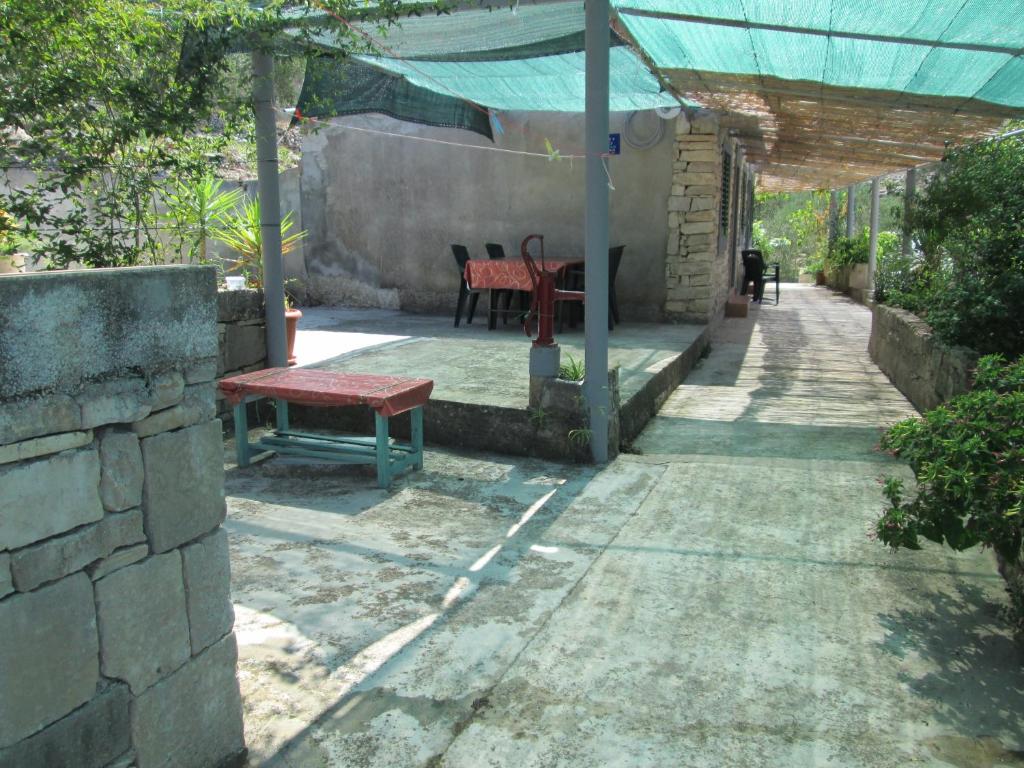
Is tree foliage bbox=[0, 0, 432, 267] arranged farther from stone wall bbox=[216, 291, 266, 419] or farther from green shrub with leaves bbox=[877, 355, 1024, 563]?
green shrub with leaves bbox=[877, 355, 1024, 563]

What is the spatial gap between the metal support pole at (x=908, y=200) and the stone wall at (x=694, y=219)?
6.35 feet

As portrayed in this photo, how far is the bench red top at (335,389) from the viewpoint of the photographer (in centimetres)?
417

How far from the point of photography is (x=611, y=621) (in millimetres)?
2809

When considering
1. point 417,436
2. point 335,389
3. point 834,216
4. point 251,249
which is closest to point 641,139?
point 251,249

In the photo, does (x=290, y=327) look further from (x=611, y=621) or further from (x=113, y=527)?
(x=113, y=527)

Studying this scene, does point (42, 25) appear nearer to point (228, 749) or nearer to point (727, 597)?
point (228, 749)

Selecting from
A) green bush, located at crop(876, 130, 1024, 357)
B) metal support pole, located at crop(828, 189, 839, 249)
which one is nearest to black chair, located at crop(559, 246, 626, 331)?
green bush, located at crop(876, 130, 1024, 357)

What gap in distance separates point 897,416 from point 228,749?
505 cm

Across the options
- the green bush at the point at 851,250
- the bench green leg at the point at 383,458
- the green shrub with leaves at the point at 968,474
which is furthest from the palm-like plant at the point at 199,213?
the green bush at the point at 851,250

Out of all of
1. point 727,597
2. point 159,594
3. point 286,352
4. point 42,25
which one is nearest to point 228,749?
point 159,594

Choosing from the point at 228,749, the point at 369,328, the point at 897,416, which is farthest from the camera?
the point at 369,328

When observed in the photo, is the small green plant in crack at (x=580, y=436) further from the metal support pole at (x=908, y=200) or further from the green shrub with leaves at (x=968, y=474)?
the metal support pole at (x=908, y=200)

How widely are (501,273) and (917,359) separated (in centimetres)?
412

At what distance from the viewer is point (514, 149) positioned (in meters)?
9.55
